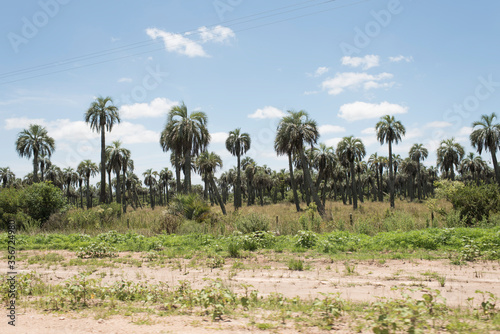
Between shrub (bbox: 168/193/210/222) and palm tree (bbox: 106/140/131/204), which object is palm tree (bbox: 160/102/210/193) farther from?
palm tree (bbox: 106/140/131/204)

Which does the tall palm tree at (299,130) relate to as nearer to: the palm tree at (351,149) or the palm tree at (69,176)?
the palm tree at (351,149)

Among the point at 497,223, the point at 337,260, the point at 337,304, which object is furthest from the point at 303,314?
the point at 497,223

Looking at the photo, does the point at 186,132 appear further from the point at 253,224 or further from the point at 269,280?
the point at 269,280

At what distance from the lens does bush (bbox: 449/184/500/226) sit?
52.9 ft

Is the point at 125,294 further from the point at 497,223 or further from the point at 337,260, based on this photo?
the point at 497,223

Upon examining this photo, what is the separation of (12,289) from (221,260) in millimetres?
4936

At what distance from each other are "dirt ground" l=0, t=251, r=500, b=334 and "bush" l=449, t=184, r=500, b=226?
29.8ft

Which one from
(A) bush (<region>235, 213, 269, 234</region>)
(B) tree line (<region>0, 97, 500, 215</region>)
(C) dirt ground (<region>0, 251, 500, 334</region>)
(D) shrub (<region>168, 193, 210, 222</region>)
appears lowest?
(C) dirt ground (<region>0, 251, 500, 334</region>)

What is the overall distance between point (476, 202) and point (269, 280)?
13.8m

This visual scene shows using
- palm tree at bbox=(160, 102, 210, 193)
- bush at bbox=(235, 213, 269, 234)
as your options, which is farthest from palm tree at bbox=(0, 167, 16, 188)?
bush at bbox=(235, 213, 269, 234)

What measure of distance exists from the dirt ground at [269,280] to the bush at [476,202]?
907cm

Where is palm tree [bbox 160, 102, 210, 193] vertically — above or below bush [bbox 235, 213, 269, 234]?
above

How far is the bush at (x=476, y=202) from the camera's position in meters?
16.1

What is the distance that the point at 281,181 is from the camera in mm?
70625
